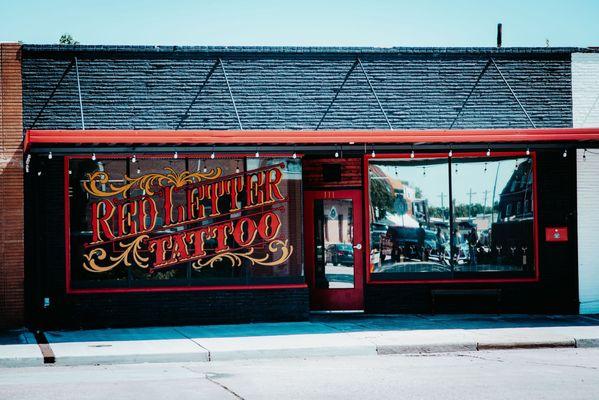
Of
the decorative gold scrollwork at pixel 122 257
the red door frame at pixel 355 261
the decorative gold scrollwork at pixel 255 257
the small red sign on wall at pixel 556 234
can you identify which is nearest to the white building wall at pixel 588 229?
the small red sign on wall at pixel 556 234

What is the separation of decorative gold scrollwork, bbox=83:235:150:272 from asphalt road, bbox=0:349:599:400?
3.76m

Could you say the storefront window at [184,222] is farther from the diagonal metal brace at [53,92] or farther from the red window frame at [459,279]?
the red window frame at [459,279]

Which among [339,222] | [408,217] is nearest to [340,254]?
[339,222]

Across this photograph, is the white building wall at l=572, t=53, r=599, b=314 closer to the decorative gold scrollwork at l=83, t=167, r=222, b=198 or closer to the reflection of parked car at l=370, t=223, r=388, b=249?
the reflection of parked car at l=370, t=223, r=388, b=249

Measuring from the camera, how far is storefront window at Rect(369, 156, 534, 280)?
17359 millimetres

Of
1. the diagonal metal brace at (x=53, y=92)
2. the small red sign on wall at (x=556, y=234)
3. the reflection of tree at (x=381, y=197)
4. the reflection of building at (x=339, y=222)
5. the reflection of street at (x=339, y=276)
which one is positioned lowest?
the reflection of street at (x=339, y=276)

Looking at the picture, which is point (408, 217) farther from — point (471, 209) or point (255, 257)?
point (255, 257)

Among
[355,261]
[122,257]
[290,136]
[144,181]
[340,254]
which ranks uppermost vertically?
[290,136]

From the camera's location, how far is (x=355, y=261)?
58.2ft

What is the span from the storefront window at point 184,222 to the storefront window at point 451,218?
6.47 ft

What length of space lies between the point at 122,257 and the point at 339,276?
173 inches

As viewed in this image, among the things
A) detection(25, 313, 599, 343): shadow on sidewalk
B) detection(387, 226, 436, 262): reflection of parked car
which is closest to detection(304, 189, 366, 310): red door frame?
detection(25, 313, 599, 343): shadow on sidewalk

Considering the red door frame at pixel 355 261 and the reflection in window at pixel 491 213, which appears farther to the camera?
the red door frame at pixel 355 261

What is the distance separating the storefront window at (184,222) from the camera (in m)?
15.8
